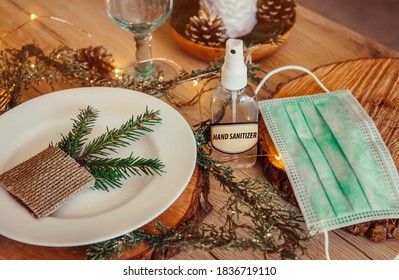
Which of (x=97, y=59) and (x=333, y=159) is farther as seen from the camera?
(x=97, y=59)

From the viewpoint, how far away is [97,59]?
2.63ft

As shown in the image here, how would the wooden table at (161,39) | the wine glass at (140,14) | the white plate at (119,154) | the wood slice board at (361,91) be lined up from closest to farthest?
the white plate at (119,154) < the wood slice board at (361,91) < the wine glass at (140,14) < the wooden table at (161,39)

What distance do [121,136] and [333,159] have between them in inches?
10.1

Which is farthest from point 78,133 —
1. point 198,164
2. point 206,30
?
point 206,30

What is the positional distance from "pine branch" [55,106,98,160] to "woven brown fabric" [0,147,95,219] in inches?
1.0

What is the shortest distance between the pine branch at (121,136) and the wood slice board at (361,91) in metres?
0.14

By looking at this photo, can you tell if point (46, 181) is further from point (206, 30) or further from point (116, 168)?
point (206, 30)

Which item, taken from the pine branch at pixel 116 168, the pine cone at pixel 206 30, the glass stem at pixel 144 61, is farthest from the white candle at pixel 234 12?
the pine branch at pixel 116 168

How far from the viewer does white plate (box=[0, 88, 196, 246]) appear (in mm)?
508

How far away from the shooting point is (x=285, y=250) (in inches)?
20.9

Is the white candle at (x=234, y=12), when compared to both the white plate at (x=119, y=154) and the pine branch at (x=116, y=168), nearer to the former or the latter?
the white plate at (x=119, y=154)

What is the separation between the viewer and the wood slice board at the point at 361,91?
62 centimetres
